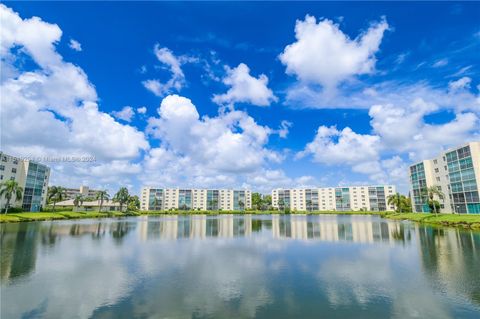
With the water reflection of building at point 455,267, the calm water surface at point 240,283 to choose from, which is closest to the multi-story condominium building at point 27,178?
the calm water surface at point 240,283

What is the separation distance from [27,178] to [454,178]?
146m

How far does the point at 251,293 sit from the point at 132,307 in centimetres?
708

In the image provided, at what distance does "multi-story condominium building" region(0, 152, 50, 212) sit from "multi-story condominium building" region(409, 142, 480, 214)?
465ft

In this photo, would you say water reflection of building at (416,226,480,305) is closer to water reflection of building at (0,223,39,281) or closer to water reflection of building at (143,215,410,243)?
water reflection of building at (143,215,410,243)

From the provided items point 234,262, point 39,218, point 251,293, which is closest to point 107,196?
point 39,218

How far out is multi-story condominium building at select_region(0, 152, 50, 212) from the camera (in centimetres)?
9381

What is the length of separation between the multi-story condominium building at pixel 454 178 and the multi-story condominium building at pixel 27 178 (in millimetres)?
141653

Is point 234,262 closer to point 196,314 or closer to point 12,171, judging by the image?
point 196,314

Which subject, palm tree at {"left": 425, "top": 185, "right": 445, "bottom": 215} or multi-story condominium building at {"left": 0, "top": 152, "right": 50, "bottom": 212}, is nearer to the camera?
palm tree at {"left": 425, "top": 185, "right": 445, "bottom": 215}

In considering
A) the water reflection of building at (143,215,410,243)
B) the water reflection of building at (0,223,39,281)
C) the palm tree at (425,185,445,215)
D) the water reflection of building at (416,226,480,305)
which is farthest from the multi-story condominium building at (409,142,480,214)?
the water reflection of building at (0,223,39,281)

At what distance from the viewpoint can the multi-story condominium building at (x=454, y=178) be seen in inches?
3152

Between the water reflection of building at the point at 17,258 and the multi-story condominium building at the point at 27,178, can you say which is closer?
the water reflection of building at the point at 17,258

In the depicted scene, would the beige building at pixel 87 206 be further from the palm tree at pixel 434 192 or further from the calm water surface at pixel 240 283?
the palm tree at pixel 434 192

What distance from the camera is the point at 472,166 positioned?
8056cm
